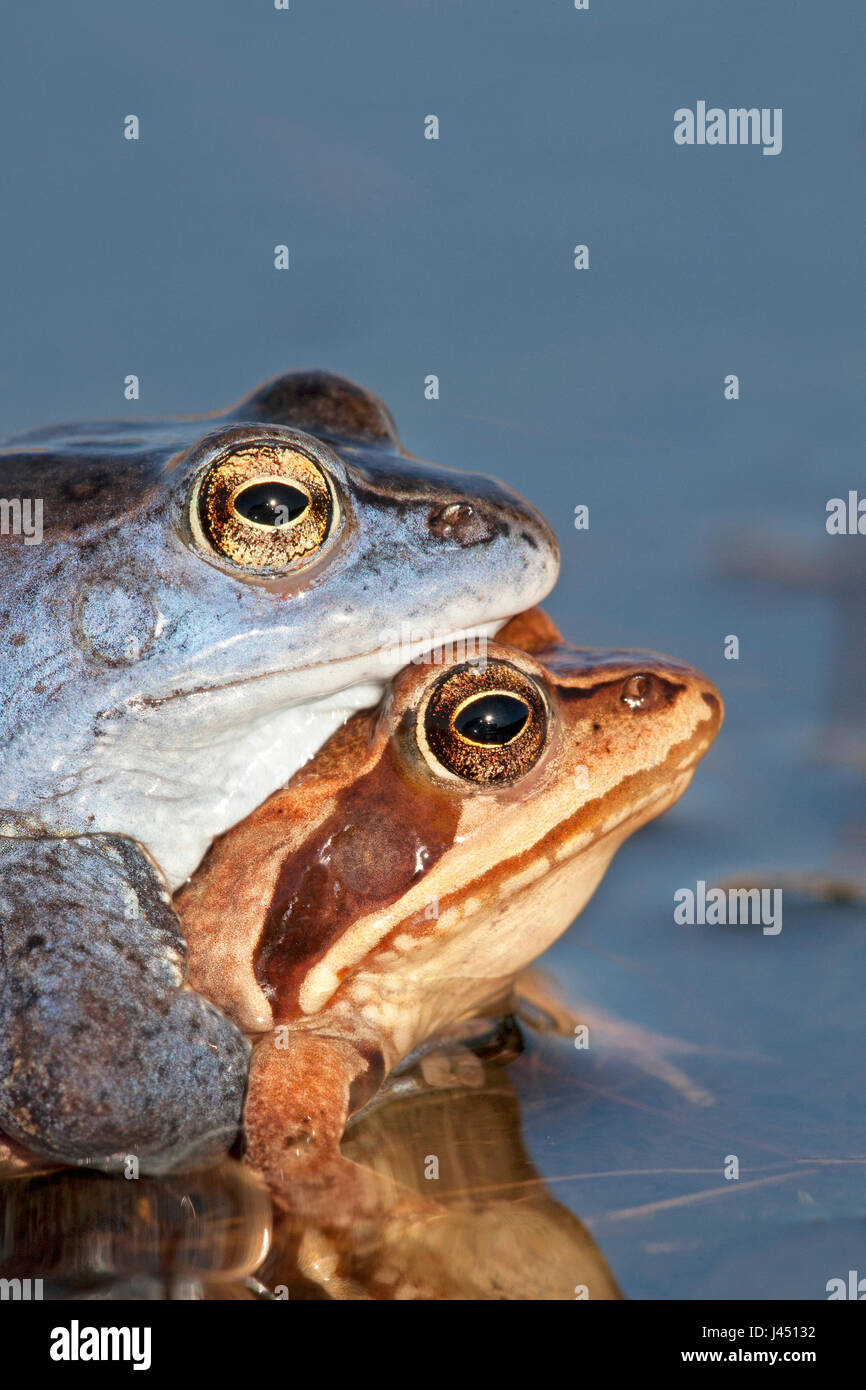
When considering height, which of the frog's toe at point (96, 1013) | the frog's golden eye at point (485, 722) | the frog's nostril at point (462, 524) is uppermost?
the frog's nostril at point (462, 524)

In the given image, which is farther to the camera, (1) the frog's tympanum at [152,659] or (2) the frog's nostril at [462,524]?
(2) the frog's nostril at [462,524]

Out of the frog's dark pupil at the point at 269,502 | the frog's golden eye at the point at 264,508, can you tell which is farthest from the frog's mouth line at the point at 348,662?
the frog's dark pupil at the point at 269,502

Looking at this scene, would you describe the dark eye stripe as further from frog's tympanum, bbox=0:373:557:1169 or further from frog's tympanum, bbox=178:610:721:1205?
frog's tympanum, bbox=0:373:557:1169

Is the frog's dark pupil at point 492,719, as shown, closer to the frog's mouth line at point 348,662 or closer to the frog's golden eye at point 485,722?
the frog's golden eye at point 485,722

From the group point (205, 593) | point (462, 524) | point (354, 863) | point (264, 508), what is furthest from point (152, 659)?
point (354, 863)

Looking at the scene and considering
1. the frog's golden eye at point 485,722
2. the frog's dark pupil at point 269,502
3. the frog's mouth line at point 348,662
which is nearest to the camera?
the frog's dark pupil at point 269,502

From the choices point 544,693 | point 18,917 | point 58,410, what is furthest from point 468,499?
point 58,410

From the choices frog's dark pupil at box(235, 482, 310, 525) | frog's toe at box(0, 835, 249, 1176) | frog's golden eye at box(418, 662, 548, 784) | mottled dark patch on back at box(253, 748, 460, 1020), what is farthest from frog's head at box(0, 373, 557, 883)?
mottled dark patch on back at box(253, 748, 460, 1020)
